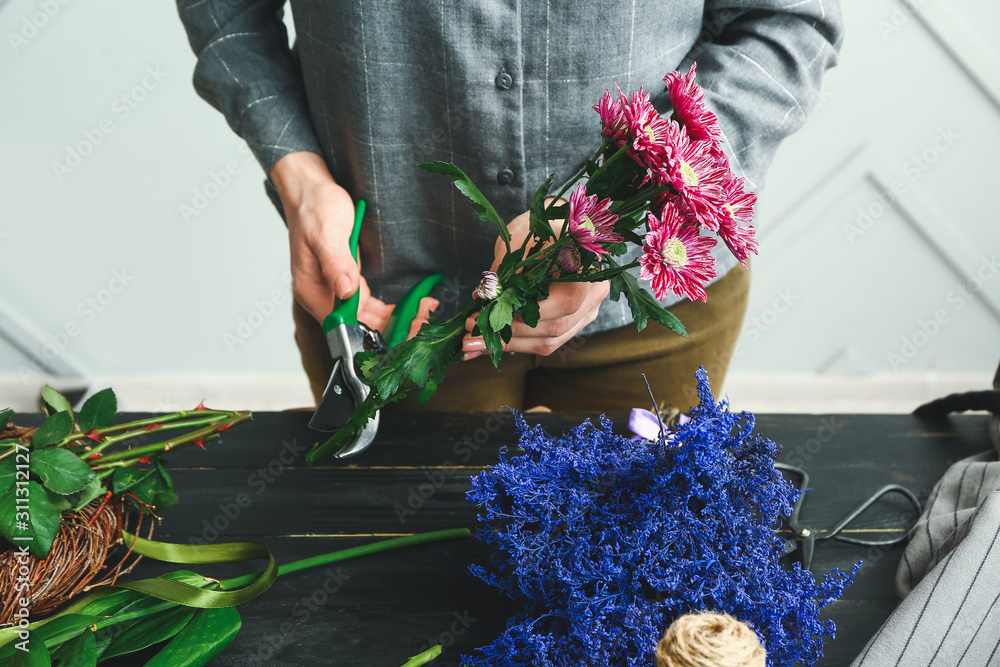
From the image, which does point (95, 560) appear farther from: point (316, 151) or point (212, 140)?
point (212, 140)

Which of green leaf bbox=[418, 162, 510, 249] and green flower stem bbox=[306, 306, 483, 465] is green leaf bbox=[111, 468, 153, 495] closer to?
green flower stem bbox=[306, 306, 483, 465]

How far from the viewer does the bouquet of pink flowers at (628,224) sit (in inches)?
16.7

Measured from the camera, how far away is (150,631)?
0.51 m

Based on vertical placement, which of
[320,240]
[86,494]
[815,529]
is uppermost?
[320,240]

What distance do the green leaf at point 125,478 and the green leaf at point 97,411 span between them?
0.05m

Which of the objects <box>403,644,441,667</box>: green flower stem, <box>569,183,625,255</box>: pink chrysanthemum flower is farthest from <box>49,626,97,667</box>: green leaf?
<box>569,183,625,255</box>: pink chrysanthemum flower

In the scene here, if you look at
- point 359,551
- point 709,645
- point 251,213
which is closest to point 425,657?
point 359,551

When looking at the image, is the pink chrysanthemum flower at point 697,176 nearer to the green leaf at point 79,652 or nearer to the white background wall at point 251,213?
the green leaf at point 79,652

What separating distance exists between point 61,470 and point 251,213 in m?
1.39

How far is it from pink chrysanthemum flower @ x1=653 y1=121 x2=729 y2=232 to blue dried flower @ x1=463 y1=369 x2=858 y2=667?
0.13 metres

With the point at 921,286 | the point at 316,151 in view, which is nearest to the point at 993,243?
the point at 921,286

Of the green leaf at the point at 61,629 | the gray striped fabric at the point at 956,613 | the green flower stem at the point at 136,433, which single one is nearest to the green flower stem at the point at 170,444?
the green flower stem at the point at 136,433

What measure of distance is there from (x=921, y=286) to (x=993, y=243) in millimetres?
204

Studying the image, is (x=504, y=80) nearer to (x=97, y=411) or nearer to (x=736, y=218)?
(x=736, y=218)
